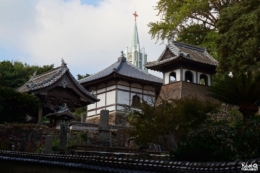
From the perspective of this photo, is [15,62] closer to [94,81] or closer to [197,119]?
[94,81]

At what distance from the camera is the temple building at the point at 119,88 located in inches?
1256

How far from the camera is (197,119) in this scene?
50.9 ft

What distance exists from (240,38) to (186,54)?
278 inches

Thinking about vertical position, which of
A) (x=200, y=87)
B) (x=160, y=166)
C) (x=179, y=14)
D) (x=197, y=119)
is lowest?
(x=160, y=166)

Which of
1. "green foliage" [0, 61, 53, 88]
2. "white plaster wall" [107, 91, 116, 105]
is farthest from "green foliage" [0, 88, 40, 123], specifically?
"green foliage" [0, 61, 53, 88]

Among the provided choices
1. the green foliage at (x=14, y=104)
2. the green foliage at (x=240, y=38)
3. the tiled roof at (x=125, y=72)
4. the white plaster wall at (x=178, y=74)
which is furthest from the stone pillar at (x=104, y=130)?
the tiled roof at (x=125, y=72)

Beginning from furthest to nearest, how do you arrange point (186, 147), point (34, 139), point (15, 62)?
point (15, 62) < point (34, 139) < point (186, 147)

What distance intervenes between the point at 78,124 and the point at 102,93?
9320 millimetres

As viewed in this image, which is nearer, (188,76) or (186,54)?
(186,54)

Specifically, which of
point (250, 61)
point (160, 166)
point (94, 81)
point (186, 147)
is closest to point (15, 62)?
point (94, 81)

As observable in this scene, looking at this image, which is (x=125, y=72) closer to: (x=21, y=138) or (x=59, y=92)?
(x=59, y=92)

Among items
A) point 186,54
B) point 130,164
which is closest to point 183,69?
point 186,54

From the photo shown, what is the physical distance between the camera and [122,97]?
32.4 metres

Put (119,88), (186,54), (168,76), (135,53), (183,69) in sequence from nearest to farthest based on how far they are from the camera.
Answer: (186,54)
(183,69)
(168,76)
(119,88)
(135,53)
